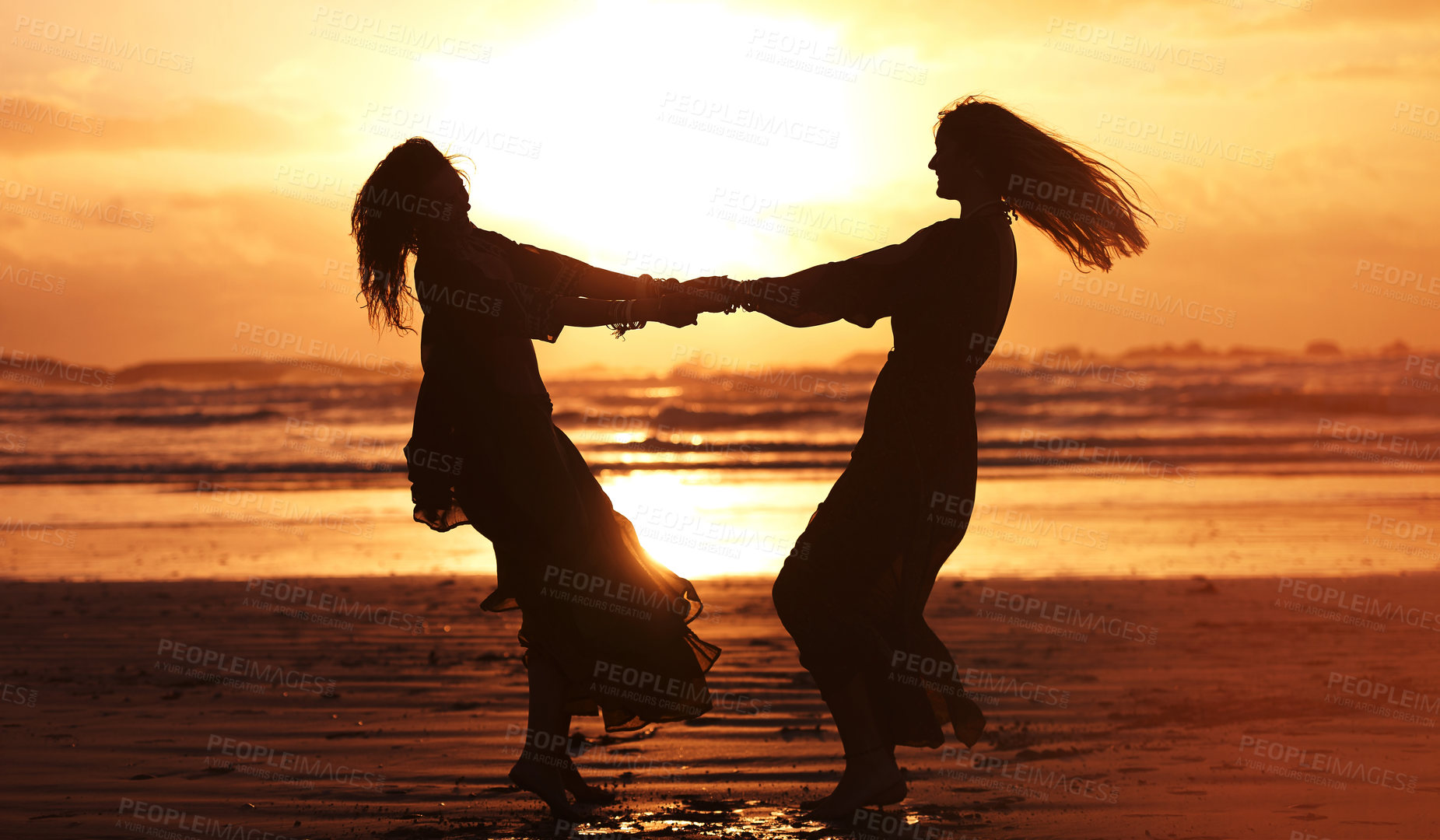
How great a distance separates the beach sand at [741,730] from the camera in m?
4.15

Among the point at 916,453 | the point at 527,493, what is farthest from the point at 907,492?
the point at 527,493

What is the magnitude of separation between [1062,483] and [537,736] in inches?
560

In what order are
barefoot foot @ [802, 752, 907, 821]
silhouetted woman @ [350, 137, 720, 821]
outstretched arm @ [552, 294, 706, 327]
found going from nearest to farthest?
barefoot foot @ [802, 752, 907, 821] < silhouetted woman @ [350, 137, 720, 821] < outstretched arm @ [552, 294, 706, 327]

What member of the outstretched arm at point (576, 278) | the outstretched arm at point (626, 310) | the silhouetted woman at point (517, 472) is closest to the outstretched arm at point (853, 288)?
the outstretched arm at point (626, 310)

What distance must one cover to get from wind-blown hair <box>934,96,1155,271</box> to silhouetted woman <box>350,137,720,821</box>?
159 cm

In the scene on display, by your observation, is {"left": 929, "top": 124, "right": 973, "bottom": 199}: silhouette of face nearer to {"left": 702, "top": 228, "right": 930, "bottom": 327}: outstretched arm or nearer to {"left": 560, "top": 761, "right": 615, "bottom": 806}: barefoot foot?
{"left": 702, "top": 228, "right": 930, "bottom": 327}: outstretched arm

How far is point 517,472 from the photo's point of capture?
414 cm

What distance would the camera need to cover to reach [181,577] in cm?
1022

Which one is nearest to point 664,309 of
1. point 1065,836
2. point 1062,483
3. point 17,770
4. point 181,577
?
point 1065,836

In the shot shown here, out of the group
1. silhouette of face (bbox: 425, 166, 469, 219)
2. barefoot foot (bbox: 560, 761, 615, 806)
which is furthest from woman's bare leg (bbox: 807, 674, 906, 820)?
silhouette of face (bbox: 425, 166, 469, 219)

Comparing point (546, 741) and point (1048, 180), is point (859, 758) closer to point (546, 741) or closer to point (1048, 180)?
point (546, 741)

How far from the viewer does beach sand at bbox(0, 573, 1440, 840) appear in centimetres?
415

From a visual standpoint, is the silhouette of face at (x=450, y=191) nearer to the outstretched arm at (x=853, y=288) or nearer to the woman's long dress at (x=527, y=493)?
the woman's long dress at (x=527, y=493)

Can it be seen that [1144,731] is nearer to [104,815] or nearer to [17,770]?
[104,815]
